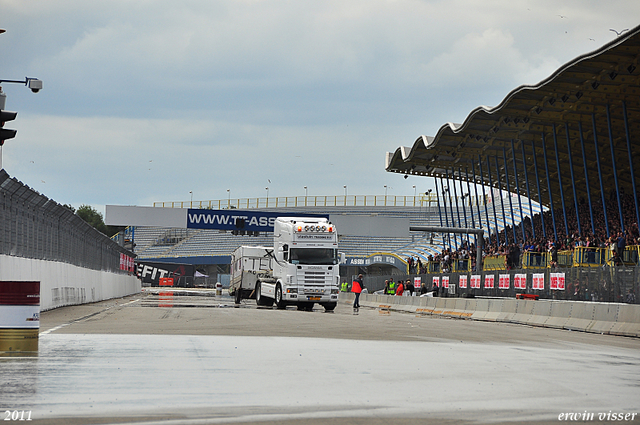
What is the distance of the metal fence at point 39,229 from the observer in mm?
21078

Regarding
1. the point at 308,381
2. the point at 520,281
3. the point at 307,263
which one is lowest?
the point at 308,381

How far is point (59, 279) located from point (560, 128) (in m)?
31.0

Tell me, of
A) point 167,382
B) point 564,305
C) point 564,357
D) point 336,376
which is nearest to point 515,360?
point 564,357

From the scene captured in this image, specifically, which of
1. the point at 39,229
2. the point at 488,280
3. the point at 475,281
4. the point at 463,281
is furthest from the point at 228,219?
the point at 39,229

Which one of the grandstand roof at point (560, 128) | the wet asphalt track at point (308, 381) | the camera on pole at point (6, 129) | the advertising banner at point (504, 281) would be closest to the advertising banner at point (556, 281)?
the advertising banner at point (504, 281)

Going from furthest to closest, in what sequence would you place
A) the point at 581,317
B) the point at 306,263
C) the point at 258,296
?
the point at 258,296
the point at 306,263
the point at 581,317

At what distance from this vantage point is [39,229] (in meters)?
25.4

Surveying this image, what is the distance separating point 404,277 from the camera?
52.8 meters

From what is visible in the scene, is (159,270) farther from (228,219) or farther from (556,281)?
(556,281)

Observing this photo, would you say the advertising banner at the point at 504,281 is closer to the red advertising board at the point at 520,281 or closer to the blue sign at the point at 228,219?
the red advertising board at the point at 520,281

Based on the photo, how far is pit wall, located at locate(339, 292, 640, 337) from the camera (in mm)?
21047

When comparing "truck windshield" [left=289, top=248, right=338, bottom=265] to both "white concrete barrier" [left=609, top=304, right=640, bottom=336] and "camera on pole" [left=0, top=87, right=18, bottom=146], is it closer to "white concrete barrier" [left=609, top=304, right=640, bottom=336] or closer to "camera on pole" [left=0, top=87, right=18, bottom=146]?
"white concrete barrier" [left=609, top=304, right=640, bottom=336]

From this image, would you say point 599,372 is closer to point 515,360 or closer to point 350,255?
point 515,360

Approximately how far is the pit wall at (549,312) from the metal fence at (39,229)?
1545cm
